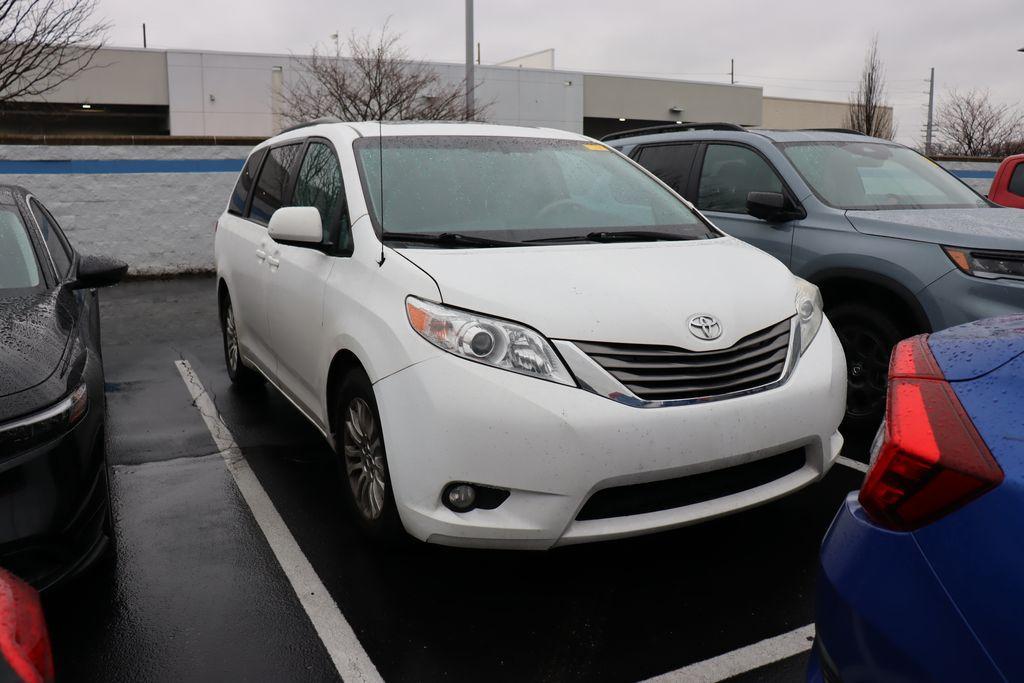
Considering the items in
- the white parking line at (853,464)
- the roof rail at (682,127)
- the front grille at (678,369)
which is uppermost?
the roof rail at (682,127)

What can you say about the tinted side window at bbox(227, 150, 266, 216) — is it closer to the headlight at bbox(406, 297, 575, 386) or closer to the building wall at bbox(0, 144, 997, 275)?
the headlight at bbox(406, 297, 575, 386)

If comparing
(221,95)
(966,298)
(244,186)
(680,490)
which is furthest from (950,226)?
(221,95)

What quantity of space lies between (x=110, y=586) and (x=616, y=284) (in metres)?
2.27

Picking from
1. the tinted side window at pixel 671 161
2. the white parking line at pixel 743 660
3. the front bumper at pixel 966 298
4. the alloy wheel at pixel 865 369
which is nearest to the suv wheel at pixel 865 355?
the alloy wheel at pixel 865 369

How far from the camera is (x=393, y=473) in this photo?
2977 mm

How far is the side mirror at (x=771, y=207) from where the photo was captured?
17.2ft

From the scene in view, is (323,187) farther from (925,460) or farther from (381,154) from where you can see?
(925,460)

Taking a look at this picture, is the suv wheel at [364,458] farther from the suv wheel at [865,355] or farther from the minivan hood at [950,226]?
the minivan hood at [950,226]

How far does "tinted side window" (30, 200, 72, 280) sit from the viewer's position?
4.22 m

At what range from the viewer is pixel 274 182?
5062 millimetres

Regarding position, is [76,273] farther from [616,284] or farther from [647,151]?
[647,151]

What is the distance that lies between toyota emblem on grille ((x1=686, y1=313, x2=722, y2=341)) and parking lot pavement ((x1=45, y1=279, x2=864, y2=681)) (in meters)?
0.99

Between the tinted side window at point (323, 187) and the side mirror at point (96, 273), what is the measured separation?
0.99m

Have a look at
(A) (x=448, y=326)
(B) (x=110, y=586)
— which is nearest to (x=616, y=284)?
(A) (x=448, y=326)
